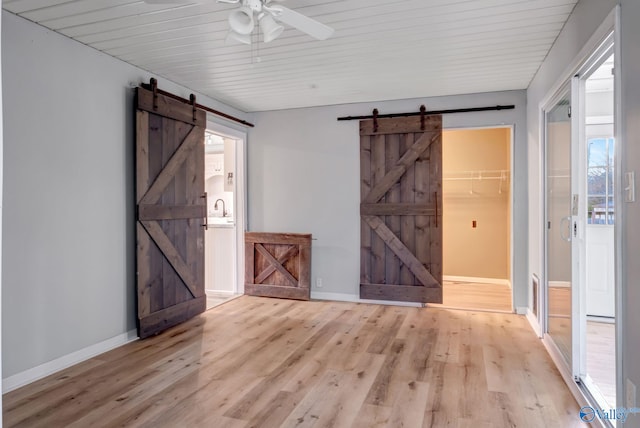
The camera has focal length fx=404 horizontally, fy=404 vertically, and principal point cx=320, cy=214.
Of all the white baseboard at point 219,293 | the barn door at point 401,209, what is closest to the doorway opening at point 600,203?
the barn door at point 401,209

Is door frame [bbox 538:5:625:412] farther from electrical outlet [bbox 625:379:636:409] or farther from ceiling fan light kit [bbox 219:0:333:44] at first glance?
ceiling fan light kit [bbox 219:0:333:44]

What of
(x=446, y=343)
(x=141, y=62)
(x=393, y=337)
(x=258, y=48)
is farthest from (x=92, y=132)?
(x=446, y=343)

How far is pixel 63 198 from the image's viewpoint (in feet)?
9.96

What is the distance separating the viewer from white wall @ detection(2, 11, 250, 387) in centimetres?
271

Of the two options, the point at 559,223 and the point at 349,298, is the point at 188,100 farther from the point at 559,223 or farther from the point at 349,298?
the point at 559,223

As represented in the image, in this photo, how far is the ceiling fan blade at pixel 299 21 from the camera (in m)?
2.25

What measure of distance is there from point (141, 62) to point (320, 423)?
3.31m

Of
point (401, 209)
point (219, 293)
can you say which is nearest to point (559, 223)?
point (401, 209)

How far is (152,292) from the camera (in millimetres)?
3777

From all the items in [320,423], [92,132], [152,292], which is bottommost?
[320,423]

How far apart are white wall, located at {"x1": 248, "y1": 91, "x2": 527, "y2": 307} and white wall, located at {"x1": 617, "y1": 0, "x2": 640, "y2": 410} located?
9.53 ft

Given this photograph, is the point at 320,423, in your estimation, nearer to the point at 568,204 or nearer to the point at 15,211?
the point at 568,204

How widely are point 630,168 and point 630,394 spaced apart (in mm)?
997

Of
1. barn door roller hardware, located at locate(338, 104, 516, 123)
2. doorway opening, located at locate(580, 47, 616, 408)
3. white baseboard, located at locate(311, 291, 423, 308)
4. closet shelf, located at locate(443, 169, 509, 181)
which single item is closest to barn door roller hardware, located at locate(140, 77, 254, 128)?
barn door roller hardware, located at locate(338, 104, 516, 123)
